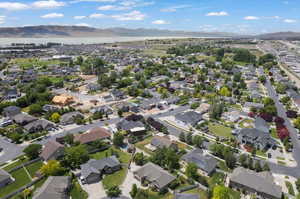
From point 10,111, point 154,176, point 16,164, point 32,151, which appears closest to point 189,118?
point 154,176

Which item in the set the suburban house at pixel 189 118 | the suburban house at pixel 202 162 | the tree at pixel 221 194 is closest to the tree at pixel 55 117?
the suburban house at pixel 189 118

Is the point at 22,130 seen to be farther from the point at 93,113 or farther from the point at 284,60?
the point at 284,60

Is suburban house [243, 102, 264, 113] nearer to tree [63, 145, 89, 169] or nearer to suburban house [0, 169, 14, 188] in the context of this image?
tree [63, 145, 89, 169]

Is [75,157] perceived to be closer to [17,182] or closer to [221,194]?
[17,182]

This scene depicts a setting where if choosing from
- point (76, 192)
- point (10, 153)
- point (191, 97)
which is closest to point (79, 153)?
point (76, 192)

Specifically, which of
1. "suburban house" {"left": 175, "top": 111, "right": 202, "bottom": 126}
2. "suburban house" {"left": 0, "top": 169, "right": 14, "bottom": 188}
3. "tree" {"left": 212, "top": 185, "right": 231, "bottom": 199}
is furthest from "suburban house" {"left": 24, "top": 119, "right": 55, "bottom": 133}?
"tree" {"left": 212, "top": 185, "right": 231, "bottom": 199}
